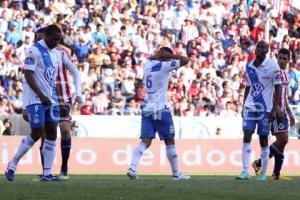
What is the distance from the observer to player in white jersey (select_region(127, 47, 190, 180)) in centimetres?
1839

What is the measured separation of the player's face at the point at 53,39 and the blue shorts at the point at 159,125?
2.79 meters

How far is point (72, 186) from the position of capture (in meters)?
14.9

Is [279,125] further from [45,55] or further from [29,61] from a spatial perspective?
[29,61]

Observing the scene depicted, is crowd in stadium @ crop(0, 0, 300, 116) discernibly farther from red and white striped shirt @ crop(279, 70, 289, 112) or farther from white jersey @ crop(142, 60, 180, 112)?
red and white striped shirt @ crop(279, 70, 289, 112)

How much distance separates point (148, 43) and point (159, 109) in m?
14.6

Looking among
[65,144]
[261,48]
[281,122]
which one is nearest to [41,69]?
[65,144]

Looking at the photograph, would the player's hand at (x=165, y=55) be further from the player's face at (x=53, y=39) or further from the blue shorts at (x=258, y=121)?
the player's face at (x=53, y=39)

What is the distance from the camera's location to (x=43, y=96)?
1611 cm

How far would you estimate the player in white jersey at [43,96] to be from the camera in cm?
1623

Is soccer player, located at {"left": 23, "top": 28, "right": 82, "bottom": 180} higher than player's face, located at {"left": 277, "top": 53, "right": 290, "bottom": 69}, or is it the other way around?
player's face, located at {"left": 277, "top": 53, "right": 290, "bottom": 69}

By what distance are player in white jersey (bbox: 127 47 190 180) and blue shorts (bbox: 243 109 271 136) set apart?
4.48ft

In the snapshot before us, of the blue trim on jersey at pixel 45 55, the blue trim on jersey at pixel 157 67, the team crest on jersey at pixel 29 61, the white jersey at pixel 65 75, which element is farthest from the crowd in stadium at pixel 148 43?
the team crest on jersey at pixel 29 61

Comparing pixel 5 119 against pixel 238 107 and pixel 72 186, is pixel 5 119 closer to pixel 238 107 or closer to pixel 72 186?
pixel 238 107

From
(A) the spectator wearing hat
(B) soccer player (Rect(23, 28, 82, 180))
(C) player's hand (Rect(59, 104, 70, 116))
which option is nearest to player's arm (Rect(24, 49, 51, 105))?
(B) soccer player (Rect(23, 28, 82, 180))
